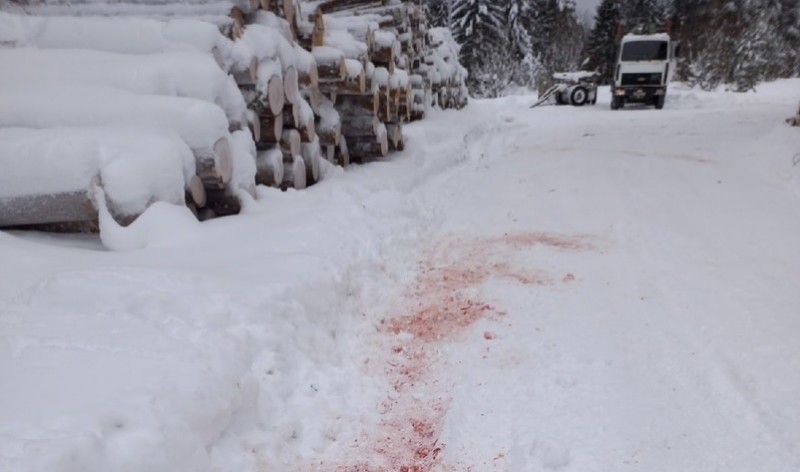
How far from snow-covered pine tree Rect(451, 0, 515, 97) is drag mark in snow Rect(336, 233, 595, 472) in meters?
29.4

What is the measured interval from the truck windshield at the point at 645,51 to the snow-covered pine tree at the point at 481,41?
1313 centimetres

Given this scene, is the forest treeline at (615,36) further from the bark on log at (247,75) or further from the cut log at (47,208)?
the cut log at (47,208)

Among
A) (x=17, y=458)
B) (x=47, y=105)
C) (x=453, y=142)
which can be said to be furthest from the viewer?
(x=453, y=142)

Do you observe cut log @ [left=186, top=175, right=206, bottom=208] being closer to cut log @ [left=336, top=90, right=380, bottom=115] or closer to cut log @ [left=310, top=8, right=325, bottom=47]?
cut log @ [left=310, top=8, right=325, bottom=47]

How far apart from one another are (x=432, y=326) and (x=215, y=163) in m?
2.16

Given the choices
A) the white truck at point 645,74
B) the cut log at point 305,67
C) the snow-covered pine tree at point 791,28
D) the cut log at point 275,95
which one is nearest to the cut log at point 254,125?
the cut log at point 275,95

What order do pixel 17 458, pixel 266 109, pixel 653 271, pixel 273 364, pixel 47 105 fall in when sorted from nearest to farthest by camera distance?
pixel 17 458 → pixel 273 364 → pixel 47 105 → pixel 653 271 → pixel 266 109

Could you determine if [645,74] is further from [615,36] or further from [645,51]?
[615,36]

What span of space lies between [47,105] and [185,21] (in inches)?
55.5

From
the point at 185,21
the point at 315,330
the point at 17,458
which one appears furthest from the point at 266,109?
the point at 17,458

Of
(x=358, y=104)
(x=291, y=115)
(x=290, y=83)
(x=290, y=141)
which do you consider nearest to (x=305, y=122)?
(x=291, y=115)

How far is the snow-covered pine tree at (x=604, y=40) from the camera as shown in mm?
40188

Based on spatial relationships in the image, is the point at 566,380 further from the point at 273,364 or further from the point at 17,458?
the point at 17,458

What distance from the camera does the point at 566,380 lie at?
3.27 metres
